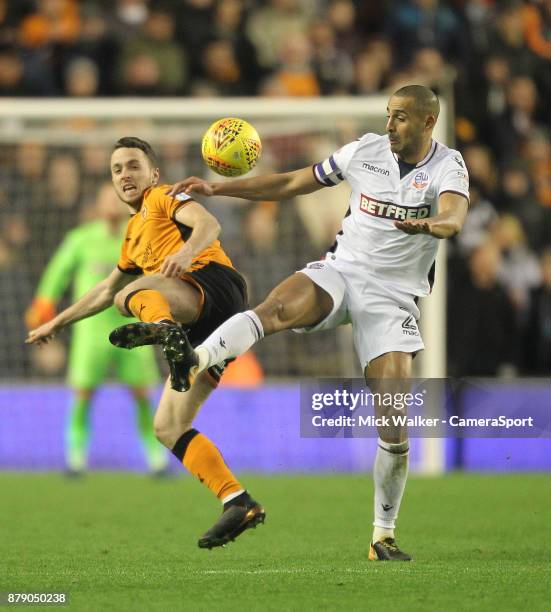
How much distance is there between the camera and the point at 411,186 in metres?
7.02

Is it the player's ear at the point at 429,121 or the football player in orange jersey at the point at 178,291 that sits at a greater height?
the player's ear at the point at 429,121

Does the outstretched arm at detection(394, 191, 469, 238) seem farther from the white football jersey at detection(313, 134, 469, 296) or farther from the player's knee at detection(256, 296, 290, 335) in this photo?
the player's knee at detection(256, 296, 290, 335)

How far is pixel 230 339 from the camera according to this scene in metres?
6.64

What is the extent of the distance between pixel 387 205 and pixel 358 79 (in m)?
9.18

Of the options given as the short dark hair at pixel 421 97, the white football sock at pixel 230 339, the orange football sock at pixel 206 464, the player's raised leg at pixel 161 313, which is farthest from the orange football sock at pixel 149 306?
the short dark hair at pixel 421 97

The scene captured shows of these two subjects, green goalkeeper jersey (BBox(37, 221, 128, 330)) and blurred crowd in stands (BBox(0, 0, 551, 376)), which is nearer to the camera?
green goalkeeper jersey (BBox(37, 221, 128, 330))

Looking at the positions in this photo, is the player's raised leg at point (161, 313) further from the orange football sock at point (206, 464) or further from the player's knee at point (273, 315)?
the orange football sock at point (206, 464)

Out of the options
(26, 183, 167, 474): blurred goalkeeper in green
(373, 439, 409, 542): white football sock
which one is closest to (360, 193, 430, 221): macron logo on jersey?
(373, 439, 409, 542): white football sock

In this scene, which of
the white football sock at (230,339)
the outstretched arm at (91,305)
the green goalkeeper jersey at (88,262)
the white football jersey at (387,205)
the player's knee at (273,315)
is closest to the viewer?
the white football sock at (230,339)

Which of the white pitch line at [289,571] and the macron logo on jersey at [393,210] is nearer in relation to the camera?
the white pitch line at [289,571]

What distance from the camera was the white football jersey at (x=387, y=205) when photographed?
7016 millimetres

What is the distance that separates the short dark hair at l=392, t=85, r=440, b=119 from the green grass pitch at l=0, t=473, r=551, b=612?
2.33m

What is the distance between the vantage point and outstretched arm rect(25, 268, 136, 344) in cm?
759

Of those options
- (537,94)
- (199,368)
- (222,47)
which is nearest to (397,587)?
(199,368)
